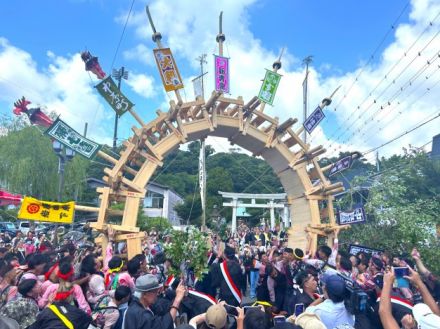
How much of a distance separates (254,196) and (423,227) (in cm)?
1933

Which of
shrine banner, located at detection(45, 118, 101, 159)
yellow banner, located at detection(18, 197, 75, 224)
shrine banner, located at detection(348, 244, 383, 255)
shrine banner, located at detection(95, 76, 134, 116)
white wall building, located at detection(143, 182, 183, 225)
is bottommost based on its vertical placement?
shrine banner, located at detection(348, 244, 383, 255)

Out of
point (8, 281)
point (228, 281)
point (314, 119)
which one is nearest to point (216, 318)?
point (228, 281)

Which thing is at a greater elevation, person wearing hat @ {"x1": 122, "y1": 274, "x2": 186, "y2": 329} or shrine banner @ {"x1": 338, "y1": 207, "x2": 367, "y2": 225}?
shrine banner @ {"x1": 338, "y1": 207, "x2": 367, "y2": 225}

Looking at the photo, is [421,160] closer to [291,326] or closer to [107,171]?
[107,171]

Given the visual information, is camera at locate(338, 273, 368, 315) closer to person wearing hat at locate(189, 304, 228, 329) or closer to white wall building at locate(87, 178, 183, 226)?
person wearing hat at locate(189, 304, 228, 329)

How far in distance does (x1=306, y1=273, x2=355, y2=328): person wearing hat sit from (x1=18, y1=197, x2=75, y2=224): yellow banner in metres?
6.77

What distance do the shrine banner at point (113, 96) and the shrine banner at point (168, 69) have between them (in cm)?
101

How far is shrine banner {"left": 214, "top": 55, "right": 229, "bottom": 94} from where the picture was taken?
337 inches

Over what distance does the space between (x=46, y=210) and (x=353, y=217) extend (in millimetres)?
8167

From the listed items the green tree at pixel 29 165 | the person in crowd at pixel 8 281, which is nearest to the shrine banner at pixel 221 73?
the person in crowd at pixel 8 281

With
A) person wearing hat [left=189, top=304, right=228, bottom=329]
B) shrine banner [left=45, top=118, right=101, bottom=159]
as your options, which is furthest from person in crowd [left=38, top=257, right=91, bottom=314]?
shrine banner [left=45, top=118, right=101, bottom=159]

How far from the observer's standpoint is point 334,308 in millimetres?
3514

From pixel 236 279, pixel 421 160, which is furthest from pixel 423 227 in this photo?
pixel 421 160

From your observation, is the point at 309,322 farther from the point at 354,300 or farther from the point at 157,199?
the point at 157,199
